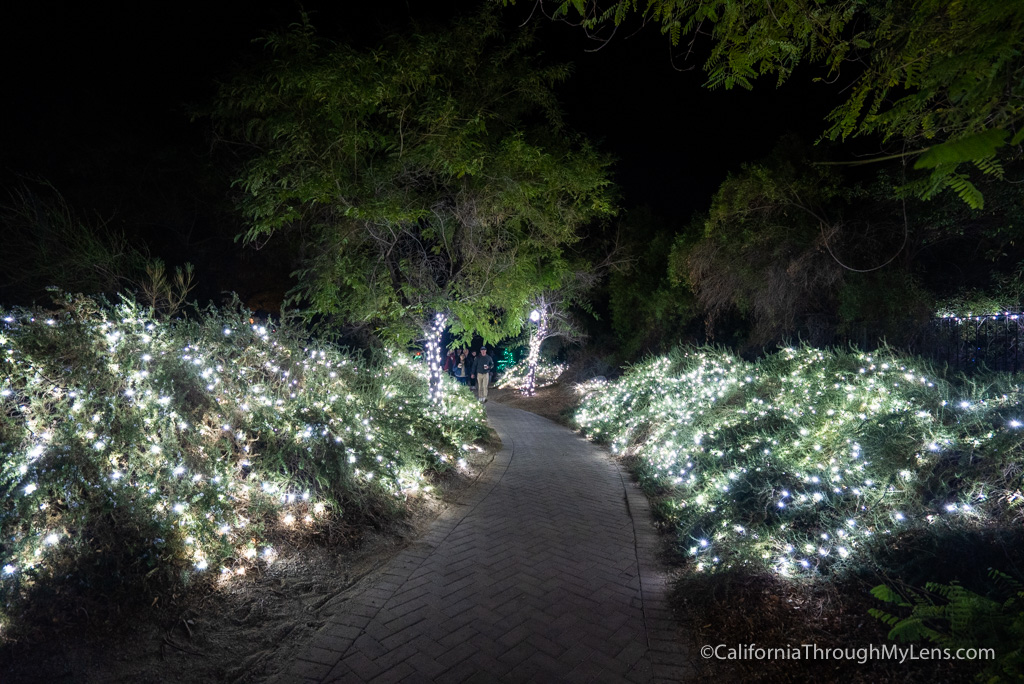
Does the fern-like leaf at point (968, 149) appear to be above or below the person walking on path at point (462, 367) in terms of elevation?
above

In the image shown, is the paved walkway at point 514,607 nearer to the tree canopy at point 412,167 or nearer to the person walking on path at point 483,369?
the tree canopy at point 412,167

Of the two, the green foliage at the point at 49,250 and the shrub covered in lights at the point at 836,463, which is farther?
the green foliage at the point at 49,250

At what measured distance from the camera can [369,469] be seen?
617 centimetres

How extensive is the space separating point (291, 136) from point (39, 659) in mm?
6952

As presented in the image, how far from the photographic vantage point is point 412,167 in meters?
9.17

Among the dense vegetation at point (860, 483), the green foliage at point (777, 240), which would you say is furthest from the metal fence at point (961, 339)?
the dense vegetation at point (860, 483)

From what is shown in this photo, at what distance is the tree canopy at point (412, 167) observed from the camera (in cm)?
816

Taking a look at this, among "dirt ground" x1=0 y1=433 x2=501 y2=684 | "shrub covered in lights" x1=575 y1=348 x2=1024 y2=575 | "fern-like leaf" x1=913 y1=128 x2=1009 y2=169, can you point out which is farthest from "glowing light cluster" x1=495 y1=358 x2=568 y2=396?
"fern-like leaf" x1=913 y1=128 x2=1009 y2=169

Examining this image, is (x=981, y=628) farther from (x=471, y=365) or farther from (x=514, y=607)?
(x=471, y=365)

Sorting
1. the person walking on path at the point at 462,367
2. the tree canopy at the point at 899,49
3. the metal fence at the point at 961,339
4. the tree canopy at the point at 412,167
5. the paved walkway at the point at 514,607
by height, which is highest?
the tree canopy at the point at 412,167

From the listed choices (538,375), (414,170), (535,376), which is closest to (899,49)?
(414,170)

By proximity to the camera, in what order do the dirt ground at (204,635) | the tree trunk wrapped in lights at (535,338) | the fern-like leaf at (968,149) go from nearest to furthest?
the fern-like leaf at (968,149) → the dirt ground at (204,635) → the tree trunk wrapped in lights at (535,338)

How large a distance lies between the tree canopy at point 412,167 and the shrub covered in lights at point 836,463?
4579 millimetres

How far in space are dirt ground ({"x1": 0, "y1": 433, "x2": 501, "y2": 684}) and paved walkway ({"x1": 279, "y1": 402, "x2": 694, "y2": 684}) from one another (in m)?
0.24
